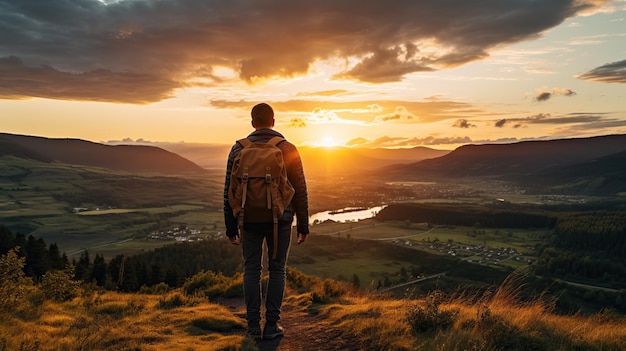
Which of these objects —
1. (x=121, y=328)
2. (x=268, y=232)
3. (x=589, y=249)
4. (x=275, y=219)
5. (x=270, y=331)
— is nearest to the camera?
(x=275, y=219)

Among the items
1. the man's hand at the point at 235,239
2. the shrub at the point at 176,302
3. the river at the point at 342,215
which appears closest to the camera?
the man's hand at the point at 235,239

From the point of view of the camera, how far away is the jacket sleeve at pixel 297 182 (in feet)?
21.3

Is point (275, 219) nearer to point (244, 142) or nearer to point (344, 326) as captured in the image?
point (244, 142)

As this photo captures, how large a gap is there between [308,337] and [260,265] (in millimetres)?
1726

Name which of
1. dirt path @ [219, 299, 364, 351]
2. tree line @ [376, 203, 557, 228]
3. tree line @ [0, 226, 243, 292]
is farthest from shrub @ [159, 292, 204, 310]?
tree line @ [376, 203, 557, 228]

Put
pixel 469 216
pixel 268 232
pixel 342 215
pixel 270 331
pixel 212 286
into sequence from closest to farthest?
1. pixel 268 232
2. pixel 270 331
3. pixel 212 286
4. pixel 469 216
5. pixel 342 215

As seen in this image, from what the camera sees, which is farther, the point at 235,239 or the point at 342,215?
the point at 342,215

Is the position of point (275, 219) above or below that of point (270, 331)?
above

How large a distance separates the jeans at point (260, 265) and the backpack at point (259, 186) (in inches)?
9.2

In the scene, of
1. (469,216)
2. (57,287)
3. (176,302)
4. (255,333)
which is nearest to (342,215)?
(469,216)

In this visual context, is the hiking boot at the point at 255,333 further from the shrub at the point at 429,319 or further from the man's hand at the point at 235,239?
the shrub at the point at 429,319

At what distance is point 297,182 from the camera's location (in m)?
6.56

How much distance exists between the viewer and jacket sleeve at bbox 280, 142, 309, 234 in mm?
6488

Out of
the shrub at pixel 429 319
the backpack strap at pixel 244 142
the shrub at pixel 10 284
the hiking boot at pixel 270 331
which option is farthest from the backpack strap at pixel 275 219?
the shrub at pixel 10 284
